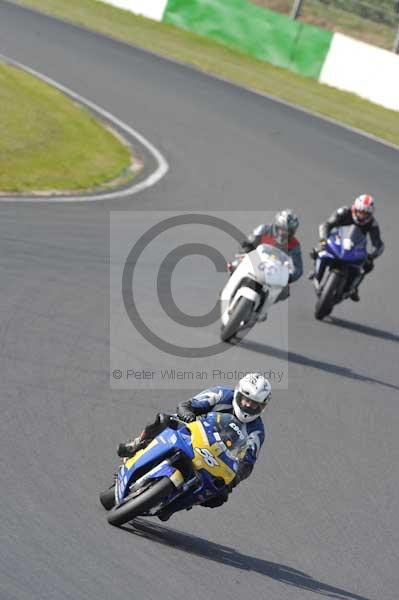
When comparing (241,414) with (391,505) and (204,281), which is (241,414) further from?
(204,281)

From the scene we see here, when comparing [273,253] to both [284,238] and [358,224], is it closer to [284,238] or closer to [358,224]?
[284,238]

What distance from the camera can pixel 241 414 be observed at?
804 cm

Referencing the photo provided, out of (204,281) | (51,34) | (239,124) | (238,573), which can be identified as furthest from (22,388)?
(51,34)

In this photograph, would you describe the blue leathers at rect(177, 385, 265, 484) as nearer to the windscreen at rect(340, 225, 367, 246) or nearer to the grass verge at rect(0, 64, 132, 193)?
the windscreen at rect(340, 225, 367, 246)

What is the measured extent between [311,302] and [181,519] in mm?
7902

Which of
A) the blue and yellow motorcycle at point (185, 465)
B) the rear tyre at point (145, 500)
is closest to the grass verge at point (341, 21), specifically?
the blue and yellow motorcycle at point (185, 465)

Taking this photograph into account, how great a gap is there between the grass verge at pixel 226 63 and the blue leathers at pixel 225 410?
20.3 meters

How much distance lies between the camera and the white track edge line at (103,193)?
16.9 metres

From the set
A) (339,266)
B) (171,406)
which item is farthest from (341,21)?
(171,406)

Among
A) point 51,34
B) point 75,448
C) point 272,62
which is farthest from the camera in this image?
point 272,62

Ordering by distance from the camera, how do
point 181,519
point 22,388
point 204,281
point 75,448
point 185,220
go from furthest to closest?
point 185,220
point 204,281
point 22,388
point 75,448
point 181,519

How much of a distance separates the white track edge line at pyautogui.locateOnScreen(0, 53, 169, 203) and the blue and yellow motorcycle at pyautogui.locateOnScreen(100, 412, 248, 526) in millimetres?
8540

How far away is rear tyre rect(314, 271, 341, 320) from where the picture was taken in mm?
15336

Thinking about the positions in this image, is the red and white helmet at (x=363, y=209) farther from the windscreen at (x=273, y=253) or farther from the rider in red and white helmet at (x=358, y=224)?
the windscreen at (x=273, y=253)
